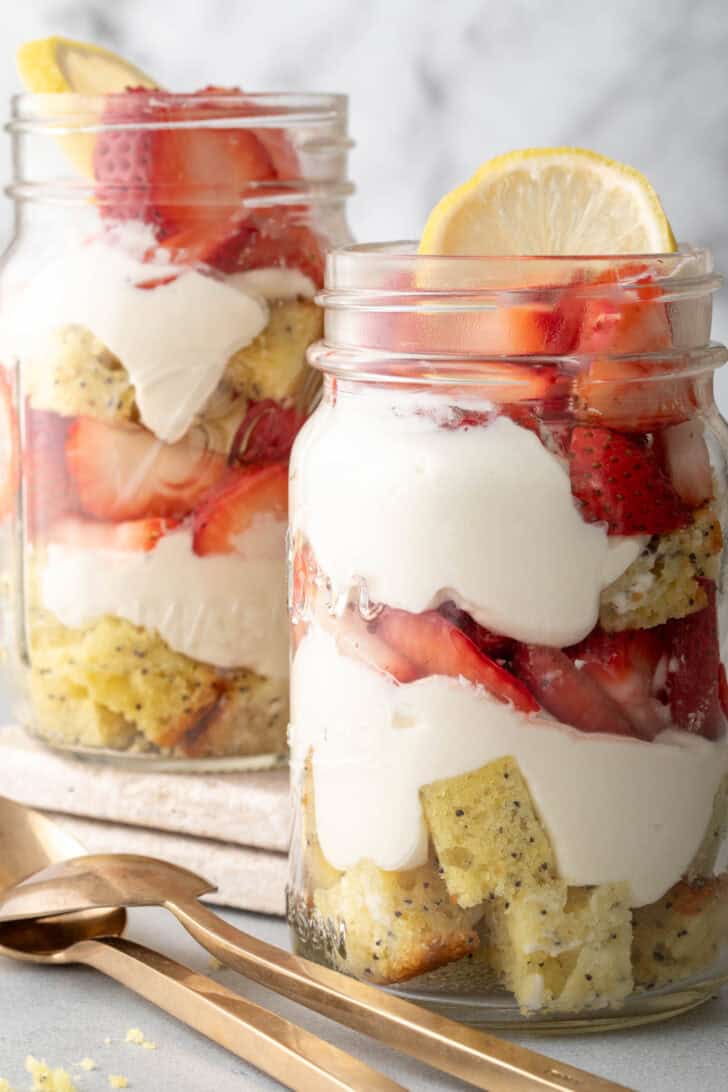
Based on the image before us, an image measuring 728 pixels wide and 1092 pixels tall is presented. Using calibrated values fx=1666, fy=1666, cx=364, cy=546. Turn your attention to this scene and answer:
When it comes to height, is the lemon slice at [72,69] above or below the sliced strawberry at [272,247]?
above

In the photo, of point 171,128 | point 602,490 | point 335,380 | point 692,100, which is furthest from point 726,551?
point 692,100

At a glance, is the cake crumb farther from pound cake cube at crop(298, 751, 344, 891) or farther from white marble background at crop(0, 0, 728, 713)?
white marble background at crop(0, 0, 728, 713)

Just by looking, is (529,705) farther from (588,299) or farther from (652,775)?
(588,299)

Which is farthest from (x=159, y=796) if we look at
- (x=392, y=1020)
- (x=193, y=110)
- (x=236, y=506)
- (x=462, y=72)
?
(x=462, y=72)

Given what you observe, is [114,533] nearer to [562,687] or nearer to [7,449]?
[7,449]

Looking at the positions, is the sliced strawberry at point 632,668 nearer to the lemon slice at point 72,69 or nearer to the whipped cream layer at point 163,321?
the whipped cream layer at point 163,321

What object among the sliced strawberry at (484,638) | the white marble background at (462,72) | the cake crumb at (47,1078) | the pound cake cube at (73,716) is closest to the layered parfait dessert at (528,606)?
the sliced strawberry at (484,638)
